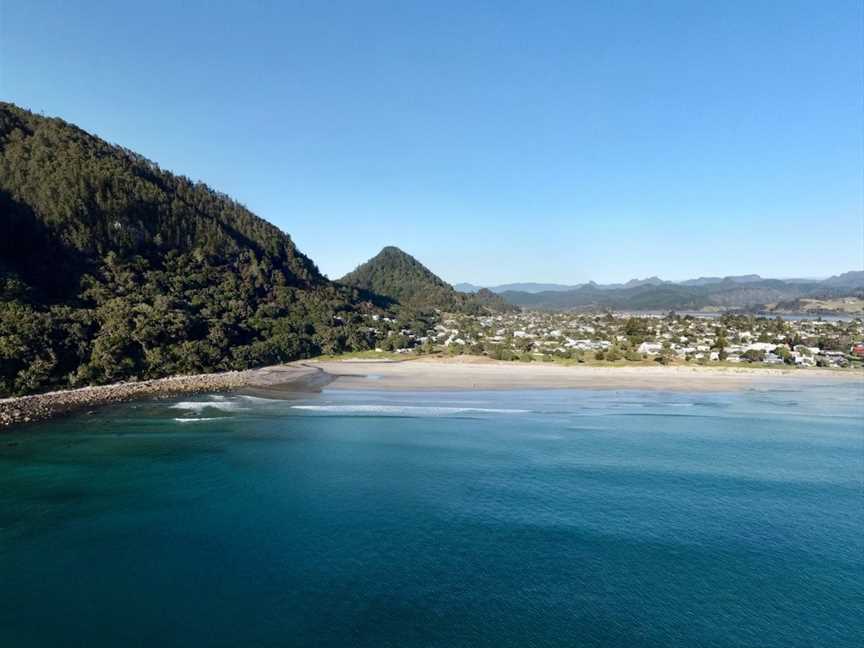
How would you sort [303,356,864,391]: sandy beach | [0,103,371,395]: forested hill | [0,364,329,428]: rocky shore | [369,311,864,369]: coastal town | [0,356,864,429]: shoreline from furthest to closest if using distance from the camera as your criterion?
[369,311,864,369]: coastal town
[303,356,864,391]: sandy beach
[0,103,371,395]: forested hill
[0,356,864,429]: shoreline
[0,364,329,428]: rocky shore

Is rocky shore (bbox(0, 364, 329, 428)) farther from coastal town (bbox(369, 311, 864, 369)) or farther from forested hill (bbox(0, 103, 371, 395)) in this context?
coastal town (bbox(369, 311, 864, 369))

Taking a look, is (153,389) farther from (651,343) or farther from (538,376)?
(651,343)

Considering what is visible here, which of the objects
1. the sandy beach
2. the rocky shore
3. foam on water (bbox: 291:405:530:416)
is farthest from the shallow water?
the sandy beach

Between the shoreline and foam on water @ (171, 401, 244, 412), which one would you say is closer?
foam on water @ (171, 401, 244, 412)

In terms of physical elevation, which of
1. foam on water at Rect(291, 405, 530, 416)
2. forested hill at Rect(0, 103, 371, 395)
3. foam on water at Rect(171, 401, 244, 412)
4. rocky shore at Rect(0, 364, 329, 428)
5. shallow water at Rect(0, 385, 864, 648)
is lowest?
shallow water at Rect(0, 385, 864, 648)

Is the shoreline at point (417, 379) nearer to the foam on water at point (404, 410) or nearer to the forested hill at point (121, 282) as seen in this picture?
the forested hill at point (121, 282)

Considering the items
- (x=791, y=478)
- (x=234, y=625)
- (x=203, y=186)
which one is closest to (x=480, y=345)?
(x=791, y=478)

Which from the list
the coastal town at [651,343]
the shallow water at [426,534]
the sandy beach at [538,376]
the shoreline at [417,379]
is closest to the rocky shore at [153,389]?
the shoreline at [417,379]
